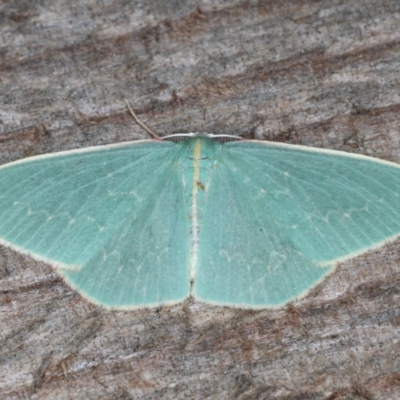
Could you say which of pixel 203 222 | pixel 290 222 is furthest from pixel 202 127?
pixel 290 222

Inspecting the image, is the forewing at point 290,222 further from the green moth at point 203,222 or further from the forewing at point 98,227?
the forewing at point 98,227

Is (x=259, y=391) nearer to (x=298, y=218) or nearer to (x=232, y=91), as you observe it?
(x=298, y=218)

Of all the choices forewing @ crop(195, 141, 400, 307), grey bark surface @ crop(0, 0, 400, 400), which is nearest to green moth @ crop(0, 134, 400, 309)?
forewing @ crop(195, 141, 400, 307)

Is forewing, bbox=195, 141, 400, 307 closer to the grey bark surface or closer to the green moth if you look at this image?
the green moth

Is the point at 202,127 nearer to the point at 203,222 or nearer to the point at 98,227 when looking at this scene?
the point at 203,222

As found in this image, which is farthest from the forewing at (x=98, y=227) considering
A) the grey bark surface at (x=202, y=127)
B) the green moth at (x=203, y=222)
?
the grey bark surface at (x=202, y=127)

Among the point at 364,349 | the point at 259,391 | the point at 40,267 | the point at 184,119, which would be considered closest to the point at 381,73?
the point at 184,119

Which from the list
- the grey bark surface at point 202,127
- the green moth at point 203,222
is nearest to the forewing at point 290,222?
the green moth at point 203,222
